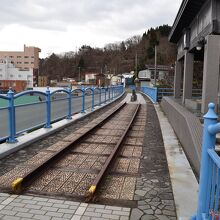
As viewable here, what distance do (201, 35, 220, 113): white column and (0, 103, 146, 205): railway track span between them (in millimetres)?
2473

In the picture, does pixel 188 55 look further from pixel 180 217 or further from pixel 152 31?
pixel 152 31

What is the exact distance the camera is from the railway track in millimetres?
4844

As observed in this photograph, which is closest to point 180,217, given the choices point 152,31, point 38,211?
point 38,211

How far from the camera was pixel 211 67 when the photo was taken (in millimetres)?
8180

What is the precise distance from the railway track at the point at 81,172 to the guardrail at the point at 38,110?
3.27 ft

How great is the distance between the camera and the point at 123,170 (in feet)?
20.1

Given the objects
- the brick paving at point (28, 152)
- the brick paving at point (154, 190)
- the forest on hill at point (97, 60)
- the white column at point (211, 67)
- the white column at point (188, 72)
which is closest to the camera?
the brick paving at point (154, 190)

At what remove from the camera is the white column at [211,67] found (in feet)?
26.5

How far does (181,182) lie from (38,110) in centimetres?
550

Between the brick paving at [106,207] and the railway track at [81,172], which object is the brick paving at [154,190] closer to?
the brick paving at [106,207]

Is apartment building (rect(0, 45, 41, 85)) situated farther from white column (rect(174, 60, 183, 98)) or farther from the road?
the road

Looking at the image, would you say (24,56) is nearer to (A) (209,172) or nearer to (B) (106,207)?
(B) (106,207)

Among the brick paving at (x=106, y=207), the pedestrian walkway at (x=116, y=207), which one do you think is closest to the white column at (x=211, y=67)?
the brick paving at (x=106, y=207)

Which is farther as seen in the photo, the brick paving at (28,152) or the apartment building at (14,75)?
the apartment building at (14,75)
